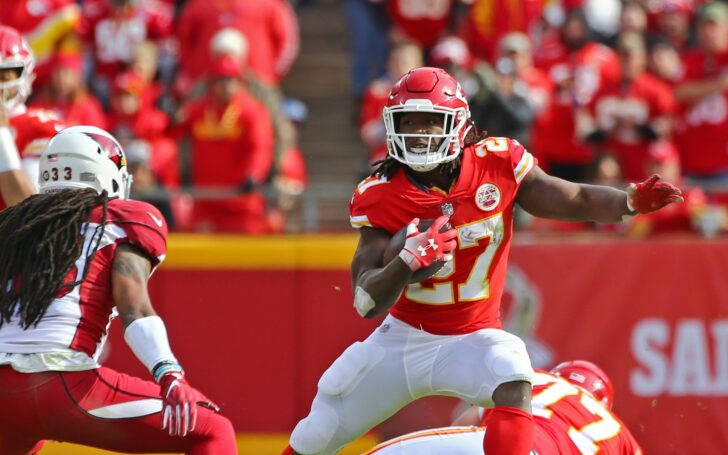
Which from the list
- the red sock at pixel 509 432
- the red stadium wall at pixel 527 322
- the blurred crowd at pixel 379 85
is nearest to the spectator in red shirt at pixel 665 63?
the blurred crowd at pixel 379 85

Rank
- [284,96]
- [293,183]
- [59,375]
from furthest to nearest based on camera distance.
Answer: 1. [284,96]
2. [293,183]
3. [59,375]

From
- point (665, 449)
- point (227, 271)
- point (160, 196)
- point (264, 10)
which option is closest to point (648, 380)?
point (665, 449)

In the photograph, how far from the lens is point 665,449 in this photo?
7.74m

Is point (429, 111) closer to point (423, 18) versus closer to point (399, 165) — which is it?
point (399, 165)

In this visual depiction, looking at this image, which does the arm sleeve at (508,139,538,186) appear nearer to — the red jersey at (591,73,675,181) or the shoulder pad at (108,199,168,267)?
the shoulder pad at (108,199,168,267)

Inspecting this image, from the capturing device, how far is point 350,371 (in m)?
5.04

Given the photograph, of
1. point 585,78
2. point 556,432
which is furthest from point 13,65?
point 585,78

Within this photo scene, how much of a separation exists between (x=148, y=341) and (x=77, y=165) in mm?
770

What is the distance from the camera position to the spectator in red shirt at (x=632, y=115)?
9117 mm

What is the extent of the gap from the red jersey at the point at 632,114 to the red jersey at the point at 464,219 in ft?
13.5

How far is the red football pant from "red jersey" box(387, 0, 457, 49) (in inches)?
237

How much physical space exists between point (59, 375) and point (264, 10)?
611 centimetres

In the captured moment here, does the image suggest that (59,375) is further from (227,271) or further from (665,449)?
(665,449)

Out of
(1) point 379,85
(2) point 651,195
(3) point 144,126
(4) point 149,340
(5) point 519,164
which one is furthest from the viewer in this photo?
(3) point 144,126
